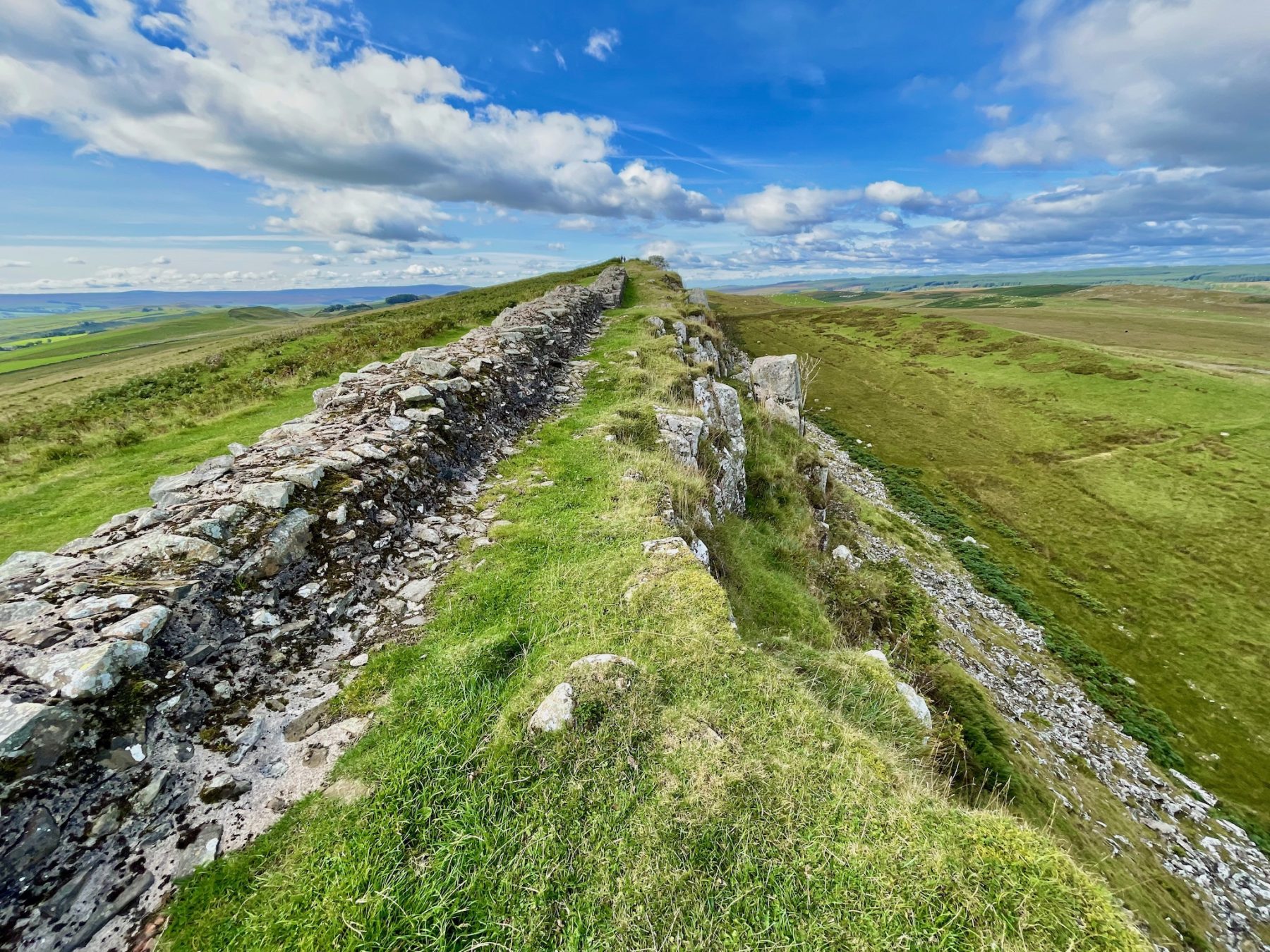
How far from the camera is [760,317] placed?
8544 centimetres

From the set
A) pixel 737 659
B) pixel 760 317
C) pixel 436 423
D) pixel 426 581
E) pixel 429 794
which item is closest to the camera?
pixel 429 794

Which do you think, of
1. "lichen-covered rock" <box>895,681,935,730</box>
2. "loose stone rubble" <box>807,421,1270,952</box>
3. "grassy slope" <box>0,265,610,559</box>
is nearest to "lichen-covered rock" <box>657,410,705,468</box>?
"lichen-covered rock" <box>895,681,935,730</box>

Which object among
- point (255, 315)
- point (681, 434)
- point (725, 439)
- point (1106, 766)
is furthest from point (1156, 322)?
point (255, 315)

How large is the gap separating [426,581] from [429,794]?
12.1ft

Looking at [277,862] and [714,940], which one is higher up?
[277,862]

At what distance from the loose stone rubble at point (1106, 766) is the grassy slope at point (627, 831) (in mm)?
14699

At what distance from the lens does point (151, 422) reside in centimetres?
1541

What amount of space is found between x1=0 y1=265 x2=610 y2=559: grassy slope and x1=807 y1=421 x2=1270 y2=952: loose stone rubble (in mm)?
25388

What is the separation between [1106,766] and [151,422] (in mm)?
Answer: 33980

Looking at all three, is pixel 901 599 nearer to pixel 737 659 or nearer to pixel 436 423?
pixel 737 659

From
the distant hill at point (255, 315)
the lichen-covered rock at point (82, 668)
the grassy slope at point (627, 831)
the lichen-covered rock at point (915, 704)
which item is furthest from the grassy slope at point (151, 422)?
the distant hill at point (255, 315)

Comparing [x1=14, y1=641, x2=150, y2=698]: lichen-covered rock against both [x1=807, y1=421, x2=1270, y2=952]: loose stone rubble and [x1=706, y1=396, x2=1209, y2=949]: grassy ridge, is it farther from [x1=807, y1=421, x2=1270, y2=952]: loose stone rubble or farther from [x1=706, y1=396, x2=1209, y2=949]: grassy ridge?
[x1=807, y1=421, x2=1270, y2=952]: loose stone rubble

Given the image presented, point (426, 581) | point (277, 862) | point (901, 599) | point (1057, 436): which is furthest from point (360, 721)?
point (1057, 436)

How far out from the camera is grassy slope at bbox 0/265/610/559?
31.3 feet
